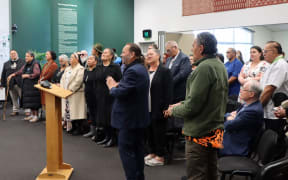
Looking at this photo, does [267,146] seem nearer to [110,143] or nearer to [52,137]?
[52,137]

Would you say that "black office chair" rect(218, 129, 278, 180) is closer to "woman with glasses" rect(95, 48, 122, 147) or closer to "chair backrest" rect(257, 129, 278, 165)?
"chair backrest" rect(257, 129, 278, 165)

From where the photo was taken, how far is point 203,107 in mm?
2139

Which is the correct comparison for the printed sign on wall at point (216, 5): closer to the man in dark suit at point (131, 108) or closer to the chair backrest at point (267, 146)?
the chair backrest at point (267, 146)

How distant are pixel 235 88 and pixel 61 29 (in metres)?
5.79

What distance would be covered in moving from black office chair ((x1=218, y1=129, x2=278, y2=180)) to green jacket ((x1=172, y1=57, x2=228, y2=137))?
1.59ft

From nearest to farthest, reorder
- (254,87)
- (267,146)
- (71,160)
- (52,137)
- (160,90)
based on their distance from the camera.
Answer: (267,146), (254,87), (52,137), (160,90), (71,160)

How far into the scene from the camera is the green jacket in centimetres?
208

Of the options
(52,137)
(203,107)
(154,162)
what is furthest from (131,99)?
(154,162)

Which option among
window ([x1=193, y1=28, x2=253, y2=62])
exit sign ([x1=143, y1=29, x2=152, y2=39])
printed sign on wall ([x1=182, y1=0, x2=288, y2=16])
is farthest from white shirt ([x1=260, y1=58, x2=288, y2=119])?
exit sign ([x1=143, y1=29, x2=152, y2=39])

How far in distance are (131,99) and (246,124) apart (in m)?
1.07

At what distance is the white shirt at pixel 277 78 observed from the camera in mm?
3193

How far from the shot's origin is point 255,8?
637 cm

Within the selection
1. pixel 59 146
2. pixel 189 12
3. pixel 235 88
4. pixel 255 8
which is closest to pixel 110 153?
pixel 59 146

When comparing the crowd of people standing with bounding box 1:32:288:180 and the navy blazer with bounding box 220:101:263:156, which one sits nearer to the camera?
the crowd of people standing with bounding box 1:32:288:180
